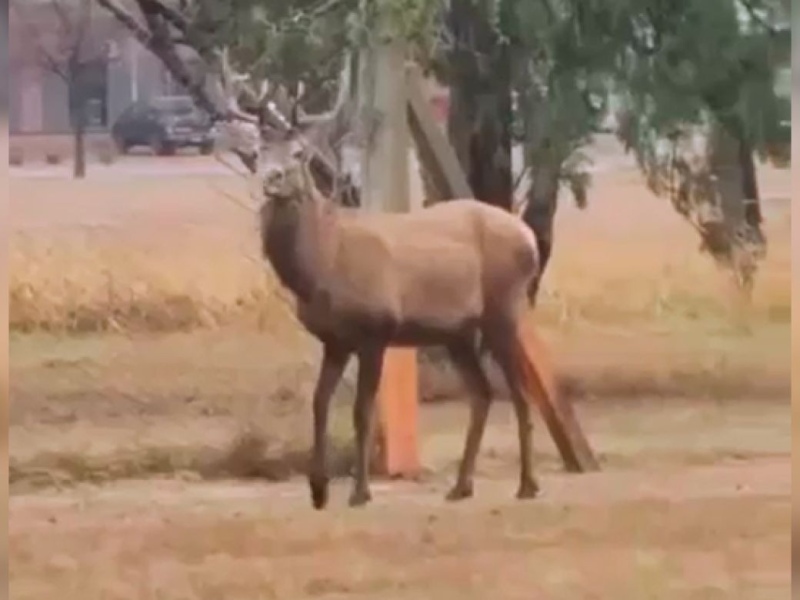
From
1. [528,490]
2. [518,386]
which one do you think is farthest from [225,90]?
[528,490]

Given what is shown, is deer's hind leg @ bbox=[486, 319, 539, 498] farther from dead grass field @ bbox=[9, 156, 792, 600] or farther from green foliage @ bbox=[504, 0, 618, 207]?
green foliage @ bbox=[504, 0, 618, 207]

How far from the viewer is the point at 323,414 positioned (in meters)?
2.10

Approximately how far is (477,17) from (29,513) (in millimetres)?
814

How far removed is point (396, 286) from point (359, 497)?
0.27 metres

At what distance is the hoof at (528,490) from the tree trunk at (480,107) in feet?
1.13

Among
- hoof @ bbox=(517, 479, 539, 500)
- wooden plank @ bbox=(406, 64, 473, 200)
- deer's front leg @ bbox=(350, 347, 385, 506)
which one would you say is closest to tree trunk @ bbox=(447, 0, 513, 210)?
wooden plank @ bbox=(406, 64, 473, 200)

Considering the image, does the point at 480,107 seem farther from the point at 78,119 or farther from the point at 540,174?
the point at 78,119

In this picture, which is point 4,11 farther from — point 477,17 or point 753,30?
point 753,30

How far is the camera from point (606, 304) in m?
2.12

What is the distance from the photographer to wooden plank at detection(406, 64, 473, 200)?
6.91 feet

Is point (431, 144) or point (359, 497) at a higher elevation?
point (431, 144)

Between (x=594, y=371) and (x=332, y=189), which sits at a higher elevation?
(x=332, y=189)

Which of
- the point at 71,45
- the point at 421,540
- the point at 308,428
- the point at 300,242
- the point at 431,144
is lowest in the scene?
the point at 421,540

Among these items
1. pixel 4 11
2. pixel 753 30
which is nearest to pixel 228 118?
pixel 4 11
